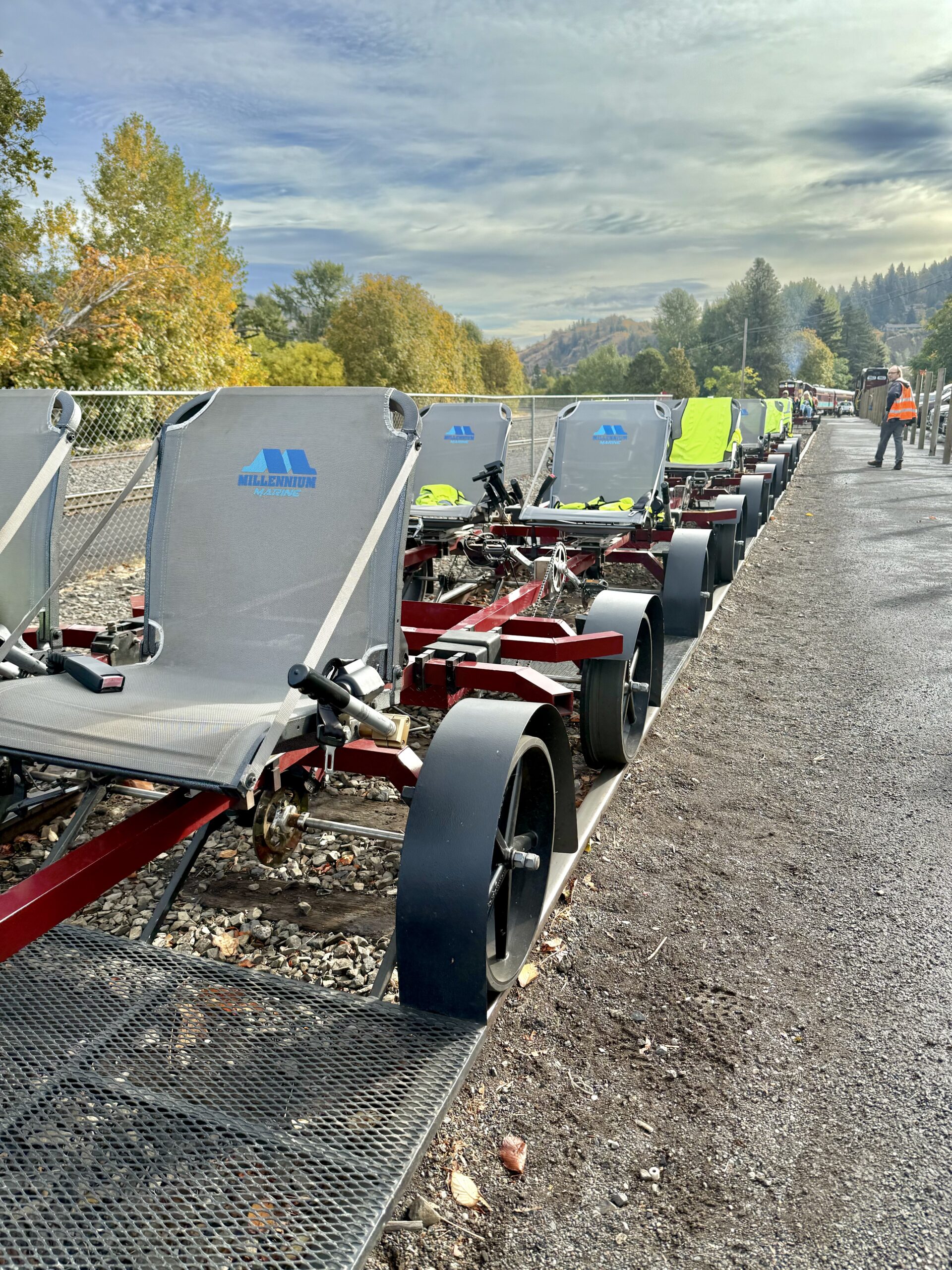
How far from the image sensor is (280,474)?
10.9 ft

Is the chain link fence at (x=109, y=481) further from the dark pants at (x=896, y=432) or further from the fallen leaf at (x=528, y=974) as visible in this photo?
the dark pants at (x=896, y=432)

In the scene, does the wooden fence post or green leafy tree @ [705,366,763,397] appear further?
green leafy tree @ [705,366,763,397]

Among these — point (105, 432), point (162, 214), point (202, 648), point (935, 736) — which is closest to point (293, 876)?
point (202, 648)

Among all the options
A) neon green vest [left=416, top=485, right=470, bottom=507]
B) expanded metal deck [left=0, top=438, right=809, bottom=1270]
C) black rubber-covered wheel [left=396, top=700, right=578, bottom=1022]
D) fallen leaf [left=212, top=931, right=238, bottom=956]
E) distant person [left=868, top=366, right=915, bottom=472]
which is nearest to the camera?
expanded metal deck [left=0, top=438, right=809, bottom=1270]

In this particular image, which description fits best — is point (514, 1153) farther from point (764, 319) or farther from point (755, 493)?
point (764, 319)

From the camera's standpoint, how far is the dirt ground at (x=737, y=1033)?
200 cm

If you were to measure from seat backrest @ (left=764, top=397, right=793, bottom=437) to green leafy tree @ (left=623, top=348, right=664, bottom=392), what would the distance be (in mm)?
81548

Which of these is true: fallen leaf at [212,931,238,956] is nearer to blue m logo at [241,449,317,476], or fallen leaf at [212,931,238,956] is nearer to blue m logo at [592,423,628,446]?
blue m logo at [241,449,317,476]

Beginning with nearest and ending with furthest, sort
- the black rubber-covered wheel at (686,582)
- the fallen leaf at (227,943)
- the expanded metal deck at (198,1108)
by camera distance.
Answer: the expanded metal deck at (198,1108) → the fallen leaf at (227,943) → the black rubber-covered wheel at (686,582)

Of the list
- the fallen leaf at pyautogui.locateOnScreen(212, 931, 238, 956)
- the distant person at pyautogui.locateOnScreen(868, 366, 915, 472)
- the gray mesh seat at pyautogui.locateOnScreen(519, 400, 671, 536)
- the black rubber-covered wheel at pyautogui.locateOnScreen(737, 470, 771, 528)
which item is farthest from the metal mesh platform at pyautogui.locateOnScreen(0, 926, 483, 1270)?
the distant person at pyautogui.locateOnScreen(868, 366, 915, 472)

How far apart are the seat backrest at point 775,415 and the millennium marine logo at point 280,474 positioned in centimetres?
1503

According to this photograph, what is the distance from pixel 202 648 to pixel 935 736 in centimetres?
387

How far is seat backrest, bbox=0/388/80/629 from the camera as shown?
12.5ft

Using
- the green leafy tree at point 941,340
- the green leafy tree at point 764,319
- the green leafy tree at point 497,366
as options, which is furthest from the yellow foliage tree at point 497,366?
the green leafy tree at point 941,340
